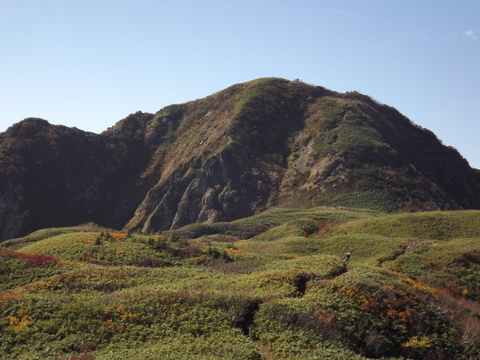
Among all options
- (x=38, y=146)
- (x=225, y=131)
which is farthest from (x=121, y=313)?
(x=38, y=146)

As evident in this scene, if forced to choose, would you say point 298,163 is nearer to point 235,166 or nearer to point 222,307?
point 235,166

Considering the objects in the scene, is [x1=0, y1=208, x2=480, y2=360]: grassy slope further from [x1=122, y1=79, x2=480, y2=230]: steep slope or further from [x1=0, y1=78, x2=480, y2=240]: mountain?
[x1=0, y1=78, x2=480, y2=240]: mountain

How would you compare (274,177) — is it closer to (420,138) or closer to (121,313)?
(420,138)

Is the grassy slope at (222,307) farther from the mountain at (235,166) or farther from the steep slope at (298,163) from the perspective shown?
the mountain at (235,166)

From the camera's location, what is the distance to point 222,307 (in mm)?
21844

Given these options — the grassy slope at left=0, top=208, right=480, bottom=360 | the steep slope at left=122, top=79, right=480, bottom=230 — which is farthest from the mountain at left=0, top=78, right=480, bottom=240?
the grassy slope at left=0, top=208, right=480, bottom=360

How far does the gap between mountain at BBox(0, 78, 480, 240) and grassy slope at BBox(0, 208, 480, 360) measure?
59654 millimetres

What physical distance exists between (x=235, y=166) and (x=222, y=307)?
3358 inches

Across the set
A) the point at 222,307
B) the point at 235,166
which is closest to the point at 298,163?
the point at 235,166

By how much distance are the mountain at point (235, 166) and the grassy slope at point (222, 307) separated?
59.7 metres

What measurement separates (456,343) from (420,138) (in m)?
120

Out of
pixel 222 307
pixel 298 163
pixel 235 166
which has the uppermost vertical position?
pixel 298 163

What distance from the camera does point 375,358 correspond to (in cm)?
1969

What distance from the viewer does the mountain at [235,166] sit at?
9800 cm
